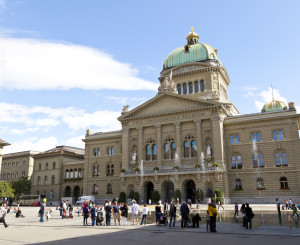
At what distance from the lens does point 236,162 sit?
52.8 metres

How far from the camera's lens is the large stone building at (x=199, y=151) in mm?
49531

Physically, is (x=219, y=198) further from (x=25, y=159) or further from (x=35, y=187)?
(x=25, y=159)

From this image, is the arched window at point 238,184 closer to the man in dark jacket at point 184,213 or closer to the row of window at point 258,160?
the row of window at point 258,160

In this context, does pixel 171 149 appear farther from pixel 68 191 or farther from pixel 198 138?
pixel 68 191

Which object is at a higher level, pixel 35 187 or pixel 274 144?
pixel 274 144

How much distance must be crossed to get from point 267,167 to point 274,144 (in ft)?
13.1

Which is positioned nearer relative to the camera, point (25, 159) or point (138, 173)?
point (138, 173)

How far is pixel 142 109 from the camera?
59.9 metres

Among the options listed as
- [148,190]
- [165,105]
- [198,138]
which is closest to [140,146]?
[148,190]

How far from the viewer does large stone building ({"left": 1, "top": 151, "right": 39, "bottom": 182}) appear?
87.4 m

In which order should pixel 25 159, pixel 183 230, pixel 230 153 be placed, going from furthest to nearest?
pixel 25 159 < pixel 230 153 < pixel 183 230

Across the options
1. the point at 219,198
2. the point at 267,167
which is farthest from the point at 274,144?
the point at 219,198

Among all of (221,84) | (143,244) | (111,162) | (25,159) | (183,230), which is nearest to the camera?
(143,244)

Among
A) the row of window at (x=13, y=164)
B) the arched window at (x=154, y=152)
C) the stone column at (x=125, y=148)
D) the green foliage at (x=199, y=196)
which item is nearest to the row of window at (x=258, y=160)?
the green foliage at (x=199, y=196)
